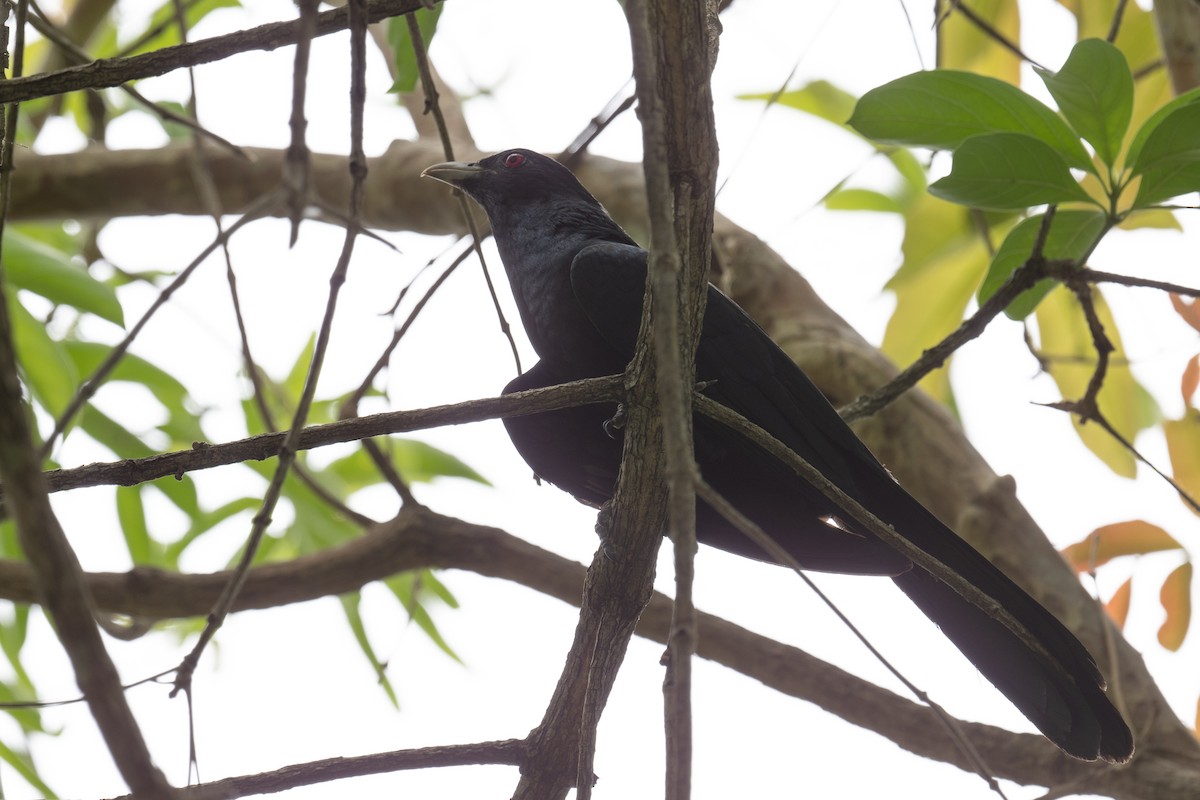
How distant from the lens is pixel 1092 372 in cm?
414

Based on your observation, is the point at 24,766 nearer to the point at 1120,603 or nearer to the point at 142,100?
the point at 142,100

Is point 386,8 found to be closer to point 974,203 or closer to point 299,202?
point 299,202

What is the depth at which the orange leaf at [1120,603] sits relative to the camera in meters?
3.78

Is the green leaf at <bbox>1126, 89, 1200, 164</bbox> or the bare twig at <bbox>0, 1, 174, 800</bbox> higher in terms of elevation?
the green leaf at <bbox>1126, 89, 1200, 164</bbox>

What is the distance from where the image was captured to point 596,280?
3.00 metres

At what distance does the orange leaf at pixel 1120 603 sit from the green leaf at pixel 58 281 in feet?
11.8

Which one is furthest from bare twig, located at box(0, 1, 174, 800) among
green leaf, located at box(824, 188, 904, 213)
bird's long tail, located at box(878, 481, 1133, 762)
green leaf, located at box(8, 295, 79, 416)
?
green leaf, located at box(824, 188, 904, 213)

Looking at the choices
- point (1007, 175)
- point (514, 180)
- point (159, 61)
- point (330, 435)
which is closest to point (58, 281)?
point (514, 180)

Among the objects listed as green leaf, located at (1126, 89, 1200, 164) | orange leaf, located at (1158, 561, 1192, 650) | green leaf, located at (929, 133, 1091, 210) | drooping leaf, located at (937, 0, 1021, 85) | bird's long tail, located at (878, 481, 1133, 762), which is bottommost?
Result: bird's long tail, located at (878, 481, 1133, 762)

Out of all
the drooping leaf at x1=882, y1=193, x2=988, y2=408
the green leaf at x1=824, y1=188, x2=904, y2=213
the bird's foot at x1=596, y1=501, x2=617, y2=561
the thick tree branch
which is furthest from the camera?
the green leaf at x1=824, y1=188, x2=904, y2=213

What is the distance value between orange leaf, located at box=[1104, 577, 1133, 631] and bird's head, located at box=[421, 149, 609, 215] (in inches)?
94.5

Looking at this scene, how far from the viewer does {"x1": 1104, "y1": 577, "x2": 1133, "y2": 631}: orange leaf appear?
3775 mm

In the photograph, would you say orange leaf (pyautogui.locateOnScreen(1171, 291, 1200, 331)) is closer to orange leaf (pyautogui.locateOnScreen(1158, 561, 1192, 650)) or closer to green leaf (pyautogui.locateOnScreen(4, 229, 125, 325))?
orange leaf (pyautogui.locateOnScreen(1158, 561, 1192, 650))

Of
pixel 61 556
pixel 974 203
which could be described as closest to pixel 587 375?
pixel 974 203
